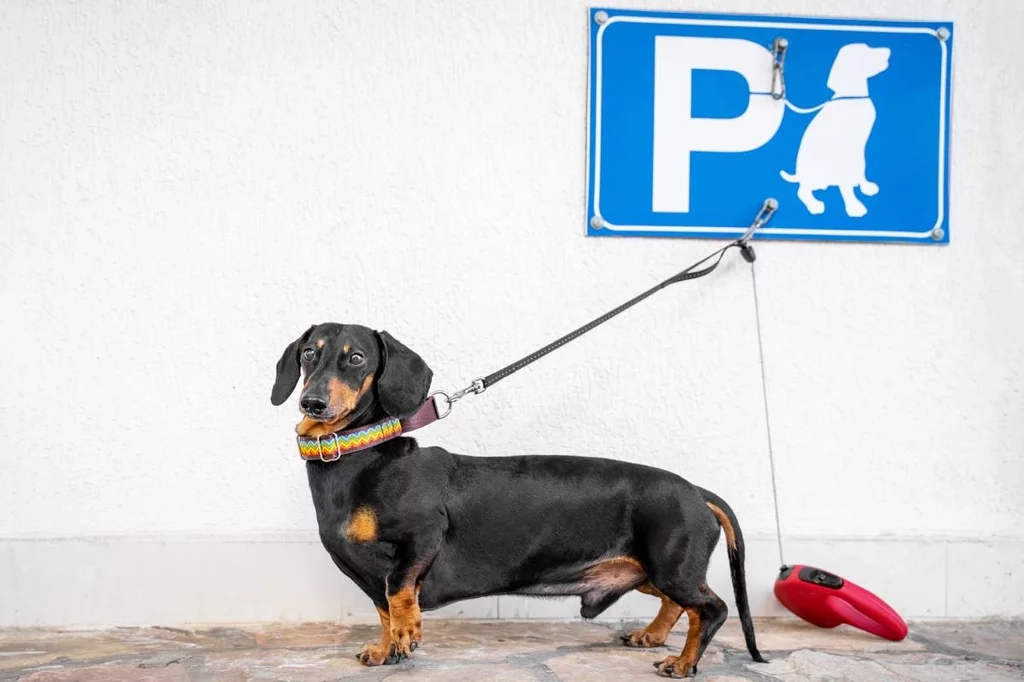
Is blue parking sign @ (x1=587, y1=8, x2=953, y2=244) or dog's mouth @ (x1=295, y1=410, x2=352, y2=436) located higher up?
blue parking sign @ (x1=587, y1=8, x2=953, y2=244)

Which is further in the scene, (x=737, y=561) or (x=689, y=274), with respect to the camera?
(x=689, y=274)

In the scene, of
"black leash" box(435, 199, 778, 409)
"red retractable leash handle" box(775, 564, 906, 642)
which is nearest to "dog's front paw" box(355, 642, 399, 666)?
"black leash" box(435, 199, 778, 409)

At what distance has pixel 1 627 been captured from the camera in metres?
3.08

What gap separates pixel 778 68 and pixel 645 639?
1.91 meters

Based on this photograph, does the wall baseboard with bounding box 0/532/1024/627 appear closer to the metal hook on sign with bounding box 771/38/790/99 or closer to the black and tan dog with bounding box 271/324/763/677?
the black and tan dog with bounding box 271/324/763/677

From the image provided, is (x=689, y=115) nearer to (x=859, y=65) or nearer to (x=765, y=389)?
(x=859, y=65)

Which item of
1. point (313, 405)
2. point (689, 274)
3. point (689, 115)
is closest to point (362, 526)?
point (313, 405)

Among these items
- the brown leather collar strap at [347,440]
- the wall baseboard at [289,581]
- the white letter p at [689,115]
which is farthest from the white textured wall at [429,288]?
the brown leather collar strap at [347,440]

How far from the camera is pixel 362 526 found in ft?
8.31

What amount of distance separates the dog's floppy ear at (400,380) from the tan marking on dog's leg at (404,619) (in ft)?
1.53

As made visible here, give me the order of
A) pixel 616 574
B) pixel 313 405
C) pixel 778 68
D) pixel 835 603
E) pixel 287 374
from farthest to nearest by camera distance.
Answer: pixel 778 68 < pixel 835 603 < pixel 616 574 < pixel 287 374 < pixel 313 405

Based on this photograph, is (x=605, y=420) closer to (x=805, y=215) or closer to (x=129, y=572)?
(x=805, y=215)

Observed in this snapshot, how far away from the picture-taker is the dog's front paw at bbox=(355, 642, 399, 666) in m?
2.62

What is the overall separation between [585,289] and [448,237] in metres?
0.49
